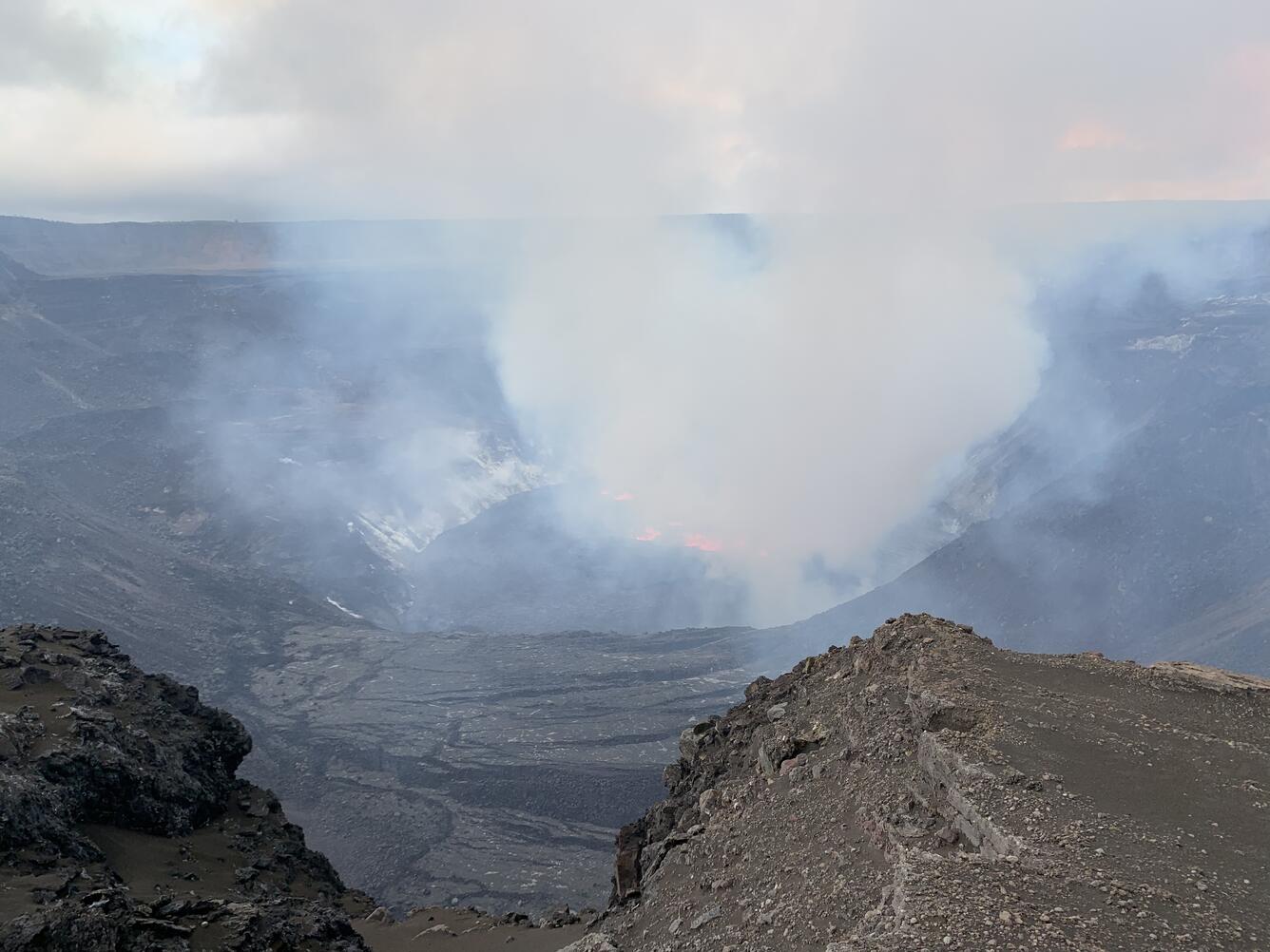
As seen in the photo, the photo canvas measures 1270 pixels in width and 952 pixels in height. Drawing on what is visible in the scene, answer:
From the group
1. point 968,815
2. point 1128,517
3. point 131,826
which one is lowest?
point 968,815

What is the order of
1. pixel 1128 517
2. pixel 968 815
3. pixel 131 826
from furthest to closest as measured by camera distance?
pixel 1128 517 → pixel 131 826 → pixel 968 815

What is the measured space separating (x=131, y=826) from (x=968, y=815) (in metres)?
18.1

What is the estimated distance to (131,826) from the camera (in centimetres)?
2052

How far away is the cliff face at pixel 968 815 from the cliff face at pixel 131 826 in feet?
24.6

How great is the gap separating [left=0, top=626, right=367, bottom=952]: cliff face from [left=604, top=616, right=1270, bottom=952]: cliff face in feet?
24.6

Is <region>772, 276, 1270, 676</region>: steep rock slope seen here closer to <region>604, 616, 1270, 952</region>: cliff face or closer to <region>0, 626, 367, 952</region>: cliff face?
<region>604, 616, 1270, 952</region>: cliff face

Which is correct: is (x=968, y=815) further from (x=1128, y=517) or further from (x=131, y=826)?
(x=1128, y=517)

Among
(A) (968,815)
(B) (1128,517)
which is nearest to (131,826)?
(A) (968,815)

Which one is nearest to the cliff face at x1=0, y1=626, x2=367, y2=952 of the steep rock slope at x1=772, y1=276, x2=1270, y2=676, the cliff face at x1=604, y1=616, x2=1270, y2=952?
the cliff face at x1=604, y1=616, x2=1270, y2=952

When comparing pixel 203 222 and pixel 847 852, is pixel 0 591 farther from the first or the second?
pixel 203 222

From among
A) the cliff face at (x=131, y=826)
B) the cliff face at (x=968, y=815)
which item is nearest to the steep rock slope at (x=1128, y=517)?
the cliff face at (x=968, y=815)

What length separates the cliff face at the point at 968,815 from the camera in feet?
34.2

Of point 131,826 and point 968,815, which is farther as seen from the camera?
point 131,826

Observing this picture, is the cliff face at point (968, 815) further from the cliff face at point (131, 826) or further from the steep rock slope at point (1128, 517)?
the steep rock slope at point (1128, 517)
